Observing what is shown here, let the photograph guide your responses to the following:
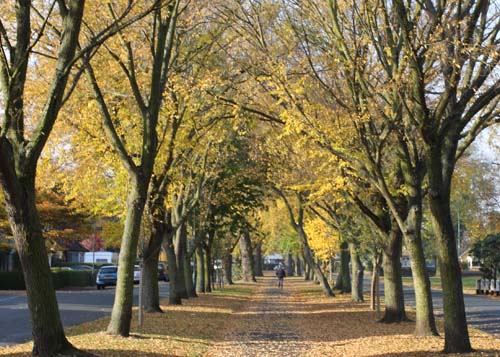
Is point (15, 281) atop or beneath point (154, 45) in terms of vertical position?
beneath

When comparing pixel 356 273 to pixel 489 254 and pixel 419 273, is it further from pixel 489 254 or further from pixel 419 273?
pixel 419 273

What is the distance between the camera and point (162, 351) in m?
12.8

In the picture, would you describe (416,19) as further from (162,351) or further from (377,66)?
(162,351)

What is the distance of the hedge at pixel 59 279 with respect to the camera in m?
42.2

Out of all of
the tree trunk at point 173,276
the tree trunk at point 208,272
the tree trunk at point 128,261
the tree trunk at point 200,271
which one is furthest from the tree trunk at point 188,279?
the tree trunk at point 128,261

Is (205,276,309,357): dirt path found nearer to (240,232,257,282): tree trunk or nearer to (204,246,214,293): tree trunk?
(204,246,214,293): tree trunk

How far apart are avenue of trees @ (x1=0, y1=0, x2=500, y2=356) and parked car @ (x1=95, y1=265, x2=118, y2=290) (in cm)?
2417

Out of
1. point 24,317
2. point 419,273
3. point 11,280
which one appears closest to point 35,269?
point 419,273

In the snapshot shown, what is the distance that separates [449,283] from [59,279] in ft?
124

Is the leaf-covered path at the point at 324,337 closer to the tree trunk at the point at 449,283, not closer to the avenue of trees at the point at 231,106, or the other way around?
the tree trunk at the point at 449,283

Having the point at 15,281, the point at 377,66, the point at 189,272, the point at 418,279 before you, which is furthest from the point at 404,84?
the point at 15,281

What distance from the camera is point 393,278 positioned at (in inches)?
779

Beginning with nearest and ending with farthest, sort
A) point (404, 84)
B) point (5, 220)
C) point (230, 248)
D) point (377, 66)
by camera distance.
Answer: point (404, 84)
point (377, 66)
point (5, 220)
point (230, 248)

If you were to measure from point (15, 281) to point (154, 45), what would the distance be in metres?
31.5
